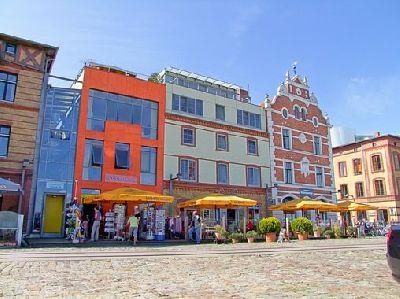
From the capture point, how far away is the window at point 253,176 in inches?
1215

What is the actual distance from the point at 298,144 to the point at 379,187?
18.4m

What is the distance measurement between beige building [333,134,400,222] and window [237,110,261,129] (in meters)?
16.4

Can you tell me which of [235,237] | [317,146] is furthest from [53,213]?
[317,146]

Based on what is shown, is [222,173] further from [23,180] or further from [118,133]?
[23,180]

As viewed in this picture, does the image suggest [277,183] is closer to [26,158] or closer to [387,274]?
[26,158]

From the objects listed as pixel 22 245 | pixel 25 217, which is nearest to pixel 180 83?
pixel 25 217

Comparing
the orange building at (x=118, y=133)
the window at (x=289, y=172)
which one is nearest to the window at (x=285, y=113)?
the window at (x=289, y=172)

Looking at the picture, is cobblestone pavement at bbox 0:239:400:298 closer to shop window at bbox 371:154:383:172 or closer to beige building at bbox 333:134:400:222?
→ beige building at bbox 333:134:400:222

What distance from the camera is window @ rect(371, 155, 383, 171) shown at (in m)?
46.8

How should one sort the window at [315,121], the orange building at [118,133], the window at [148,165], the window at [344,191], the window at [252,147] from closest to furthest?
the orange building at [118,133] < the window at [148,165] < the window at [252,147] < the window at [315,121] < the window at [344,191]

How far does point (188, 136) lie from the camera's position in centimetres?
2864

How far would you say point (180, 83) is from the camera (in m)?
32.0

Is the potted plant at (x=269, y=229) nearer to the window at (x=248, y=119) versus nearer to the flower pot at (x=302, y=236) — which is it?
the flower pot at (x=302, y=236)

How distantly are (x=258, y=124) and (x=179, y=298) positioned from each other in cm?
2768
